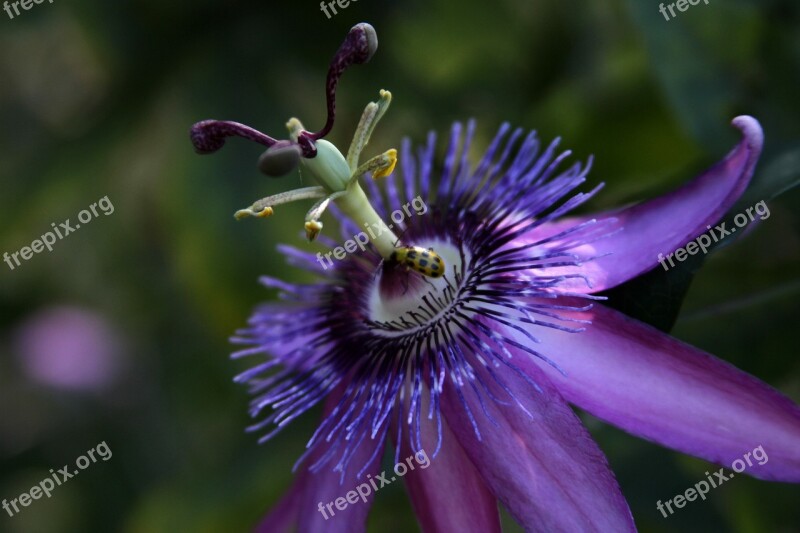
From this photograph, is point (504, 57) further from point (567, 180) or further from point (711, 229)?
point (711, 229)

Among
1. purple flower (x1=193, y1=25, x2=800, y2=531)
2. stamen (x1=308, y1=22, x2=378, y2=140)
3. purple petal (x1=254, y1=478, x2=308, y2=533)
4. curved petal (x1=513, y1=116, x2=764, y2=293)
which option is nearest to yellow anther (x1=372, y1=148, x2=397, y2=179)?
purple flower (x1=193, y1=25, x2=800, y2=531)

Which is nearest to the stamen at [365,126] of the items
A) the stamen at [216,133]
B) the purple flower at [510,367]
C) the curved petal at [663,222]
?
the purple flower at [510,367]

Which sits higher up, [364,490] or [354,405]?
[354,405]

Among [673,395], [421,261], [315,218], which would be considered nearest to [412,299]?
[421,261]

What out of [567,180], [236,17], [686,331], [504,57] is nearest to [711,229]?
[567,180]

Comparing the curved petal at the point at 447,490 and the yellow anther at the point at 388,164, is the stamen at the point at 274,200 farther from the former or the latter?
the curved petal at the point at 447,490

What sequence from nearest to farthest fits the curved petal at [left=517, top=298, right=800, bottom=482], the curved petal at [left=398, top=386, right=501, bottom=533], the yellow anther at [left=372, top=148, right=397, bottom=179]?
the curved petal at [left=517, top=298, right=800, bottom=482] → the curved petal at [left=398, top=386, right=501, bottom=533] → the yellow anther at [left=372, top=148, right=397, bottom=179]

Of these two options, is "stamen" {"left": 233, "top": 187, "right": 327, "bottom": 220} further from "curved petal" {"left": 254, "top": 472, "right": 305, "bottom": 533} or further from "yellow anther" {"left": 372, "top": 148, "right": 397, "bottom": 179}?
"curved petal" {"left": 254, "top": 472, "right": 305, "bottom": 533}
